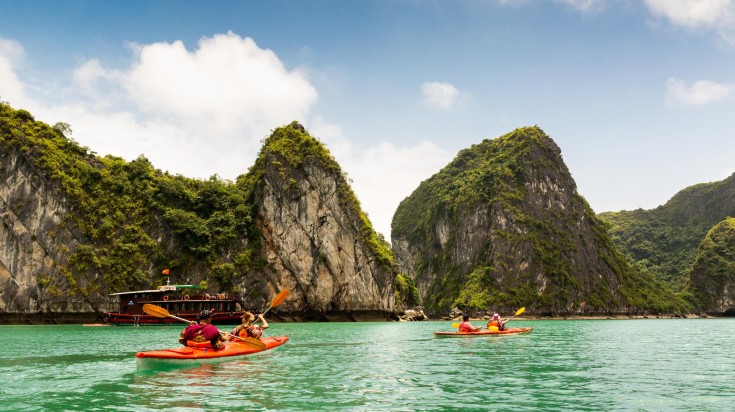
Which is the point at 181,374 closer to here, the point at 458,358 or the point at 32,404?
the point at 32,404

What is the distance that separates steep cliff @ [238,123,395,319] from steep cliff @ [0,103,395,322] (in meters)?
0.12

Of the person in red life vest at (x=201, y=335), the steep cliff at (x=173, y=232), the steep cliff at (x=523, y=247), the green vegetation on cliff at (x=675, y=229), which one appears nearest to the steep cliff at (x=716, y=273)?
the steep cliff at (x=523, y=247)

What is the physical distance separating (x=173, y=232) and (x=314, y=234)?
1535cm

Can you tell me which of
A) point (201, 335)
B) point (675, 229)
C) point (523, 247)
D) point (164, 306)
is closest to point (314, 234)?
point (164, 306)

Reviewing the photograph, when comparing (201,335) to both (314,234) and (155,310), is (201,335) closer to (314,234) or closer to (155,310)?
(155,310)

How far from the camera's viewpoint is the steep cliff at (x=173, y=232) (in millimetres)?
52625

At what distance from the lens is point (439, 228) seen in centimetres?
12588

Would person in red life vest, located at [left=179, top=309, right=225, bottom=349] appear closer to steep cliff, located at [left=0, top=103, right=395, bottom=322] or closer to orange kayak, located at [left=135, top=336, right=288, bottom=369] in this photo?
orange kayak, located at [left=135, top=336, right=288, bottom=369]

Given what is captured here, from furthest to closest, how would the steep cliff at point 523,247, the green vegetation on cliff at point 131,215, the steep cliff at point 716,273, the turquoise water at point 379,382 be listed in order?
the steep cliff at point 716,273, the steep cliff at point 523,247, the green vegetation on cliff at point 131,215, the turquoise water at point 379,382

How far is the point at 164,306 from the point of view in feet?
161

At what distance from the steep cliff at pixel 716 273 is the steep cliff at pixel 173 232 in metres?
81.4

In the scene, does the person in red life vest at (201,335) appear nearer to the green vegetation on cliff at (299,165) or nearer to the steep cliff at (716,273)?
the green vegetation on cliff at (299,165)

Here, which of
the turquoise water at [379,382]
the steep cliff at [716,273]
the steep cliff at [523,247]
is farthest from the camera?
the steep cliff at [716,273]

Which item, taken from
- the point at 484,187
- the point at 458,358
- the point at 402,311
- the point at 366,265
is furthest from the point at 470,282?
the point at 458,358
